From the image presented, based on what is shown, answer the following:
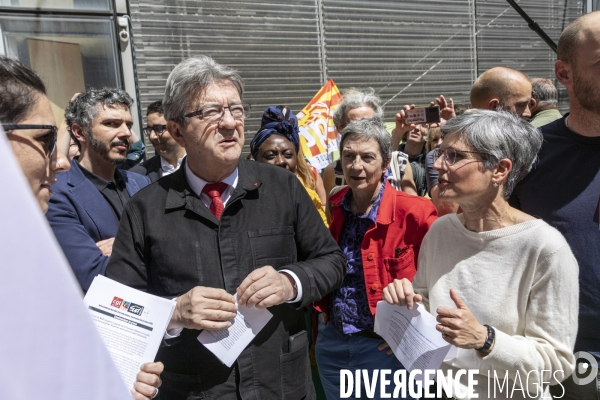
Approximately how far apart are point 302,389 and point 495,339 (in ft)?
2.69

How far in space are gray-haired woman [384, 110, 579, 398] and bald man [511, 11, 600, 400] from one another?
167mm

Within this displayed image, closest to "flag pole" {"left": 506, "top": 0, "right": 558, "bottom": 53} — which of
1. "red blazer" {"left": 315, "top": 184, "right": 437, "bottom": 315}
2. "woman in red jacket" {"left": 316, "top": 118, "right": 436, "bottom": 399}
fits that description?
"woman in red jacket" {"left": 316, "top": 118, "right": 436, "bottom": 399}

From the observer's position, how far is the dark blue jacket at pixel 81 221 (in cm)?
250

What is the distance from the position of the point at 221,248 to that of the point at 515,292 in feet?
3.99

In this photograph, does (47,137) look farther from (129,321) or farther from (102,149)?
(102,149)

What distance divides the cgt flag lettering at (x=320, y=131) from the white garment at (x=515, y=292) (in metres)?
3.05

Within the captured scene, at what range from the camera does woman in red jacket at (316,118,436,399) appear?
3055 millimetres

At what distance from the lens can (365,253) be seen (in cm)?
308

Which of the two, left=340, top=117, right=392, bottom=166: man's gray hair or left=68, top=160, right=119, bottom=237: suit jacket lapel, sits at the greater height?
left=340, top=117, right=392, bottom=166: man's gray hair

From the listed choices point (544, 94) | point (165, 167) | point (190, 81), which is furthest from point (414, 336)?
point (165, 167)

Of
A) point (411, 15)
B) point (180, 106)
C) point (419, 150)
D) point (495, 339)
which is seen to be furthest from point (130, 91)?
point (495, 339)

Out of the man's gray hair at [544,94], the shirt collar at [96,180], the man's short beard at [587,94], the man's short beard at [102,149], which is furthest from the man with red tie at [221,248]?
the man's gray hair at [544,94]

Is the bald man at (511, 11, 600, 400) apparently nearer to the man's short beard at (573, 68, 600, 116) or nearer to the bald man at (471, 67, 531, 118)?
the man's short beard at (573, 68, 600, 116)

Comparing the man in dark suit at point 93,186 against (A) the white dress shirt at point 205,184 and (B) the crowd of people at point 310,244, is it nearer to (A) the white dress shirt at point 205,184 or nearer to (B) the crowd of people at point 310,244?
(B) the crowd of people at point 310,244
